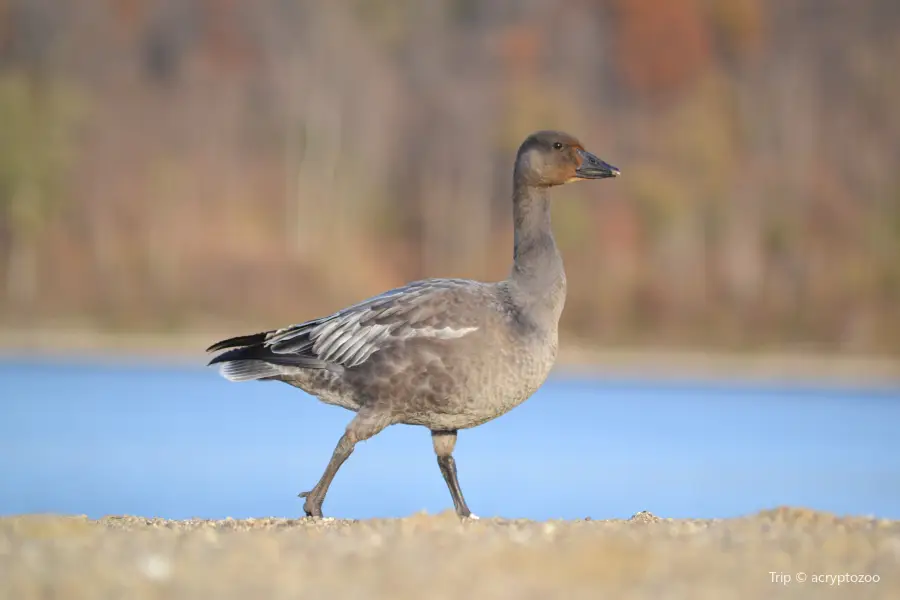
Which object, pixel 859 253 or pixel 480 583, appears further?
pixel 859 253

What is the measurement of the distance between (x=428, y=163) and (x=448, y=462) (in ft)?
145

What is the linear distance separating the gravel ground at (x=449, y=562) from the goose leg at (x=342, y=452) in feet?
3.70

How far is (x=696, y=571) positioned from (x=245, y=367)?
451 centimetres

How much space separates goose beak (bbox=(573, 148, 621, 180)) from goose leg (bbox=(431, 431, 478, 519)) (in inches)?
78.8

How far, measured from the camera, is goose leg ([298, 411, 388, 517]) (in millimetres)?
8125

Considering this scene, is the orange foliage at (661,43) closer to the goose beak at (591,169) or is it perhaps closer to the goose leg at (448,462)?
the goose beak at (591,169)

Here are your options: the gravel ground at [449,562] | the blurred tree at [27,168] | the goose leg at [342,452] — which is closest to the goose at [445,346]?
the goose leg at [342,452]

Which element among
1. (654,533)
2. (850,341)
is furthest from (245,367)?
(850,341)

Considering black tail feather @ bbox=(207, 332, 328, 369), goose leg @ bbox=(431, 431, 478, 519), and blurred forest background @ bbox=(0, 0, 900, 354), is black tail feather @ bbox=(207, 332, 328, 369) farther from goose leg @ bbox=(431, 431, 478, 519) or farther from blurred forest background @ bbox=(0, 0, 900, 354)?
blurred forest background @ bbox=(0, 0, 900, 354)

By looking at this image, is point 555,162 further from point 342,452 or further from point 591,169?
point 342,452

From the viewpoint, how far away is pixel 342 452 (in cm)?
820

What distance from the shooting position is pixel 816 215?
52.8 metres

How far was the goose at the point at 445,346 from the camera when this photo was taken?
8195 mm

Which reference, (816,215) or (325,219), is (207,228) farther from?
(816,215)
